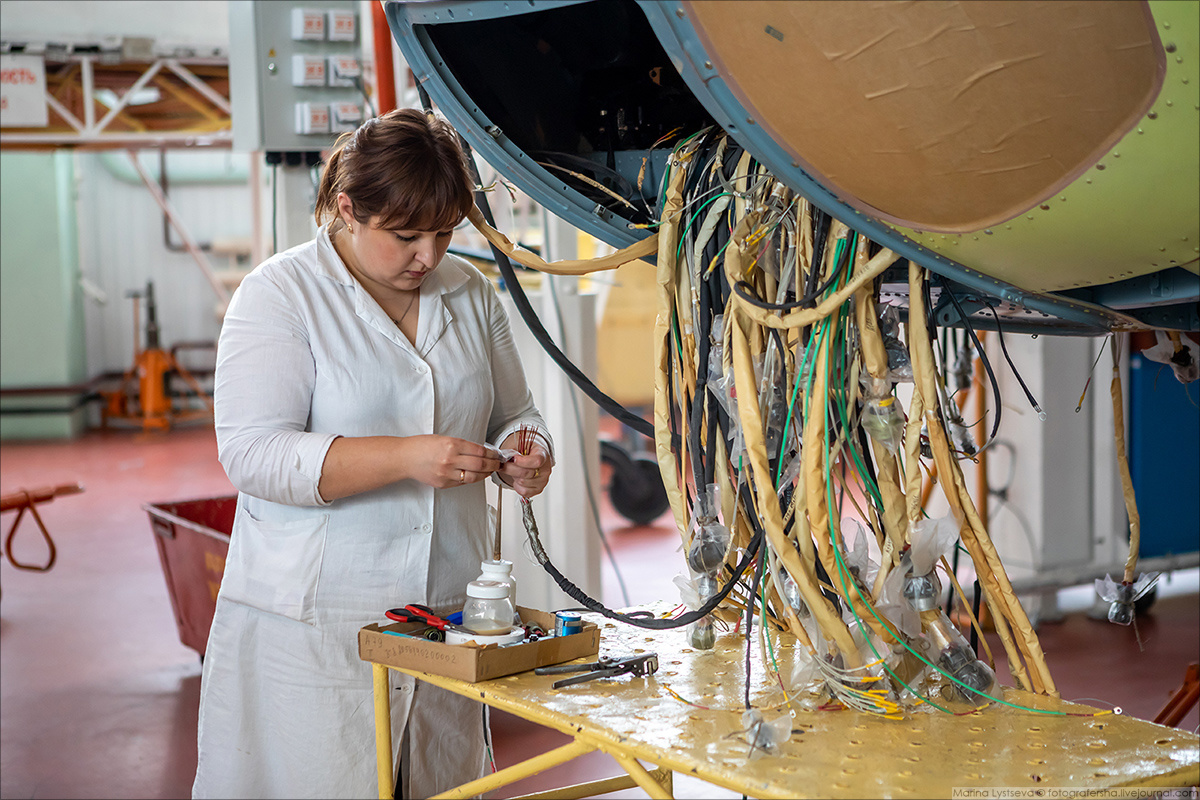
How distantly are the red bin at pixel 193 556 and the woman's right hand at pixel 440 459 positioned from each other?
1810 mm

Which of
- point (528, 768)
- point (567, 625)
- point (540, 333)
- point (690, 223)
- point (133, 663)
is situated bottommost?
point (133, 663)

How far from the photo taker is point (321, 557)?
1.65 m

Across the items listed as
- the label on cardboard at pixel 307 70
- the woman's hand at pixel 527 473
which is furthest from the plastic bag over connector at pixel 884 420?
the label on cardboard at pixel 307 70

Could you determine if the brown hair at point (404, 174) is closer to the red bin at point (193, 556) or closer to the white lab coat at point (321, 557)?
the white lab coat at point (321, 557)

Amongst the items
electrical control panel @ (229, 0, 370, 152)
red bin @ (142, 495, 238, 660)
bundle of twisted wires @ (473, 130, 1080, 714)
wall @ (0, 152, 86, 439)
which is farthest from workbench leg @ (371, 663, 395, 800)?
wall @ (0, 152, 86, 439)

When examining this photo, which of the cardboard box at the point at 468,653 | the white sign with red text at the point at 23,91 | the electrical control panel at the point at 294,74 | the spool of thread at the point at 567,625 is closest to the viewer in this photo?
the cardboard box at the point at 468,653

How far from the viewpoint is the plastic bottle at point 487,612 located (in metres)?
1.48

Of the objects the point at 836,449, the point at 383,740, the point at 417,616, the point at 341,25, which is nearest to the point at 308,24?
the point at 341,25

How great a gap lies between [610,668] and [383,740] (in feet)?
1.24

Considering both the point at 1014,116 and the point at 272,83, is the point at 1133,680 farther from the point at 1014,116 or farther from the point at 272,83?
the point at 272,83

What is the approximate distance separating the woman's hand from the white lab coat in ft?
0.37

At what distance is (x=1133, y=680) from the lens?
3.53 m

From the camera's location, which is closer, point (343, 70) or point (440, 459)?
point (440, 459)

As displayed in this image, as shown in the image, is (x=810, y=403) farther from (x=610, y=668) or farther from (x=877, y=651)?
(x=610, y=668)
